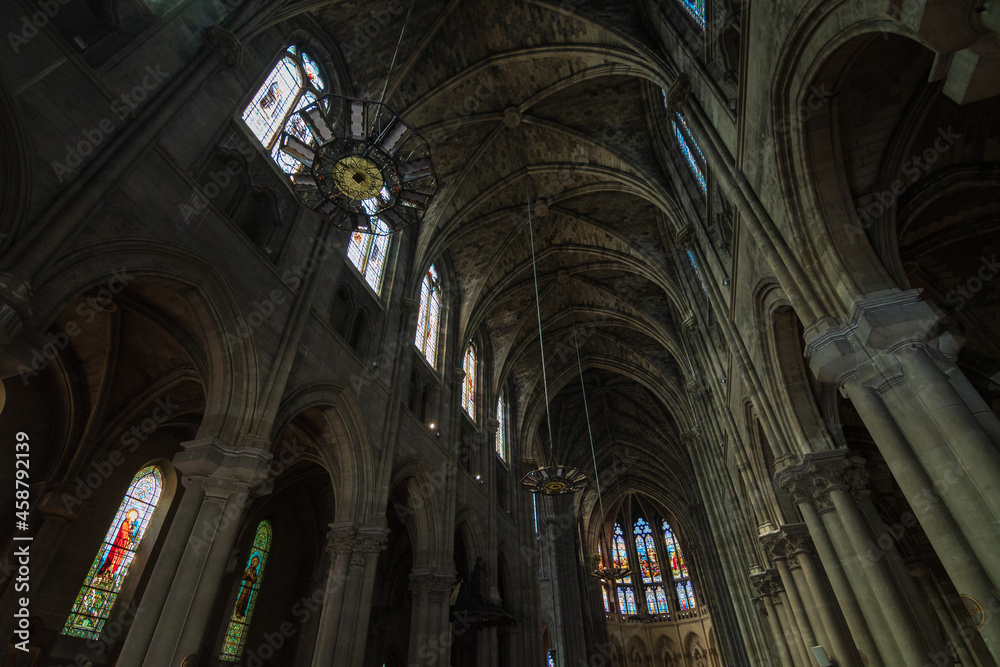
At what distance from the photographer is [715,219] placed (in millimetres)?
12781

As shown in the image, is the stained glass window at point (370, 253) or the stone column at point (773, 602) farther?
the stained glass window at point (370, 253)

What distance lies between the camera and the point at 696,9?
1084 centimetres

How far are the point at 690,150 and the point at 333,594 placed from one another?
1309 cm

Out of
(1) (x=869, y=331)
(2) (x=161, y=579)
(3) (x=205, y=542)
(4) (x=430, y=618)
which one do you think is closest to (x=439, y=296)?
(4) (x=430, y=618)

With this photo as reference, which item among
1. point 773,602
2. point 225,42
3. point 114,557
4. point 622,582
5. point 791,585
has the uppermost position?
point 622,582

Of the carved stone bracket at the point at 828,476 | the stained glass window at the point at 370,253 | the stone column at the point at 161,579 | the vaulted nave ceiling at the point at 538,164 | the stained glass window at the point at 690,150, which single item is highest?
the vaulted nave ceiling at the point at 538,164

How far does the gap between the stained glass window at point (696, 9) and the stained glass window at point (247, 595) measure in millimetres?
16493

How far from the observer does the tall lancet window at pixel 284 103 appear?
10.9 metres

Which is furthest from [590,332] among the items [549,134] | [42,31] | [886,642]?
[42,31]

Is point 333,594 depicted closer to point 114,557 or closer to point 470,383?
point 114,557

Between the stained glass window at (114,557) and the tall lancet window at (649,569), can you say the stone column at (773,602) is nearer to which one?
the stained glass window at (114,557)

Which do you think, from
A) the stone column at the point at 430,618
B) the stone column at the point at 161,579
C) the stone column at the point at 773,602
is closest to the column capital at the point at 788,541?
the stone column at the point at 773,602

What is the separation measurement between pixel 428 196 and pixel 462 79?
7.00m

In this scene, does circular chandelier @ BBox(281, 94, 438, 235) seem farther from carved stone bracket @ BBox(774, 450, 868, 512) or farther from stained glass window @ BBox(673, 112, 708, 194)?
carved stone bracket @ BBox(774, 450, 868, 512)
